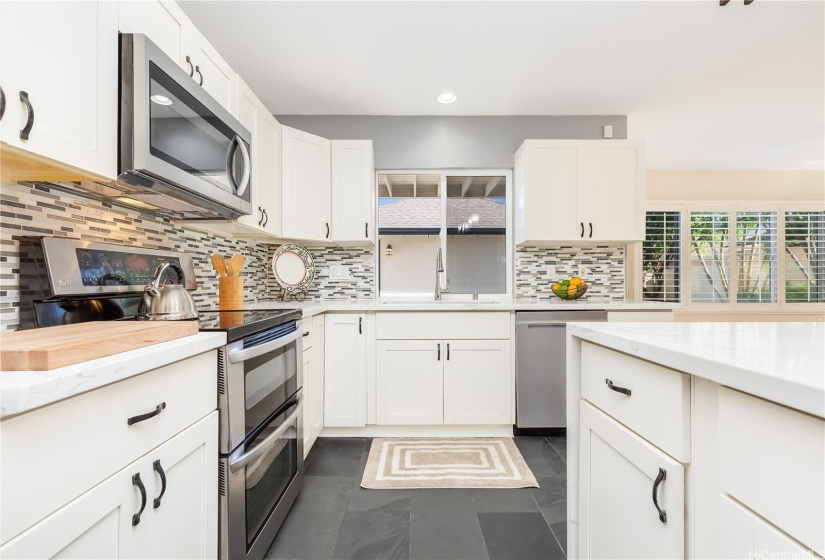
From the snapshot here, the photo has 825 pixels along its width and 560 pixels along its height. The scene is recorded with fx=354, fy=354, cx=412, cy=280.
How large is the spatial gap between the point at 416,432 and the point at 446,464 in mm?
467

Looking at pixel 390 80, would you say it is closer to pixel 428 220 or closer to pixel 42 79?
pixel 428 220

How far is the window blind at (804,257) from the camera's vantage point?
15.5 feet

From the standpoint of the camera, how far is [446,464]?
2109 mm

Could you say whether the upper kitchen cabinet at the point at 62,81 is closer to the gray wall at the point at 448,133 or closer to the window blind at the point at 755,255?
the gray wall at the point at 448,133

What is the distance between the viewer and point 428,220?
3268 millimetres

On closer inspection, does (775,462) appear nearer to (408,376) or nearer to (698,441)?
(698,441)

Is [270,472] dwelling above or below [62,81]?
below

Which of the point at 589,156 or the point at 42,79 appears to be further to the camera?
the point at 589,156

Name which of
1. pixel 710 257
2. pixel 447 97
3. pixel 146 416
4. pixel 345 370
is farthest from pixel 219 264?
pixel 710 257

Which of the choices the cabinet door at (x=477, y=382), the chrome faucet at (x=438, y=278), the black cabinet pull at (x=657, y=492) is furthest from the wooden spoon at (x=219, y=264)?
the black cabinet pull at (x=657, y=492)

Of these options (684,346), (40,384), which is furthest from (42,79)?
(684,346)

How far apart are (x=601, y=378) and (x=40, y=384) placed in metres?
1.21

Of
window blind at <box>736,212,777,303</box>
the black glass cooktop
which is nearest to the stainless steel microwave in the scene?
the black glass cooktop

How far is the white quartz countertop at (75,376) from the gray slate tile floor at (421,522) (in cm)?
106
